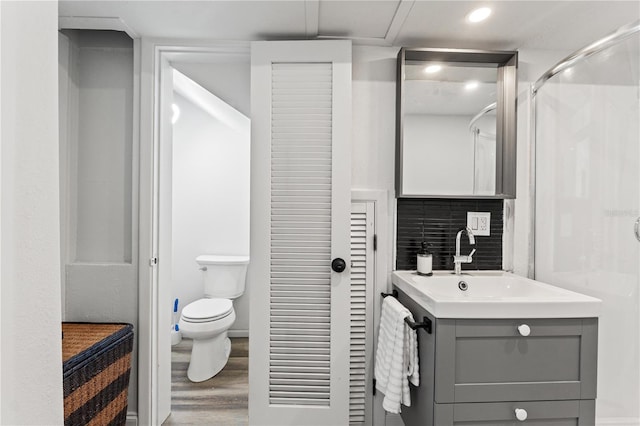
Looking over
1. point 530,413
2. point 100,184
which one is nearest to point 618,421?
point 530,413

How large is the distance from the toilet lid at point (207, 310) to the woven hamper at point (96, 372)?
75 cm

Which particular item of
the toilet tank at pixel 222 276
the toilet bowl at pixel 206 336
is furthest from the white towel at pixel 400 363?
the toilet tank at pixel 222 276

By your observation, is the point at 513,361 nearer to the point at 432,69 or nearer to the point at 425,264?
the point at 425,264

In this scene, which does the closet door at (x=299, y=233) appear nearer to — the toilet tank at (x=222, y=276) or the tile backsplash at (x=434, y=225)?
the tile backsplash at (x=434, y=225)

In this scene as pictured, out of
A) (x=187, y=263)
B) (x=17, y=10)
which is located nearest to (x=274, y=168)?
(x=17, y=10)

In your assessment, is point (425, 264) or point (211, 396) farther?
point (211, 396)

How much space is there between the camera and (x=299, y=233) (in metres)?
1.89

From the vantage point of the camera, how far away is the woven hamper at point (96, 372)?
57.1 inches

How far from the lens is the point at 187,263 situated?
11.3 feet

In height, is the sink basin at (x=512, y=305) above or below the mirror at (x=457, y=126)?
below

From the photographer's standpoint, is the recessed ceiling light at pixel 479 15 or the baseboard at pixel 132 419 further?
the baseboard at pixel 132 419

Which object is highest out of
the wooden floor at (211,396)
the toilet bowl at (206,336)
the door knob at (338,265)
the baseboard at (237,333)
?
the door knob at (338,265)

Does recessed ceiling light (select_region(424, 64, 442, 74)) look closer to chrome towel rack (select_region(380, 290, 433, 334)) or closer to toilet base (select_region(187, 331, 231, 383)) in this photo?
chrome towel rack (select_region(380, 290, 433, 334))

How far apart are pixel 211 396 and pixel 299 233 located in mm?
1289
